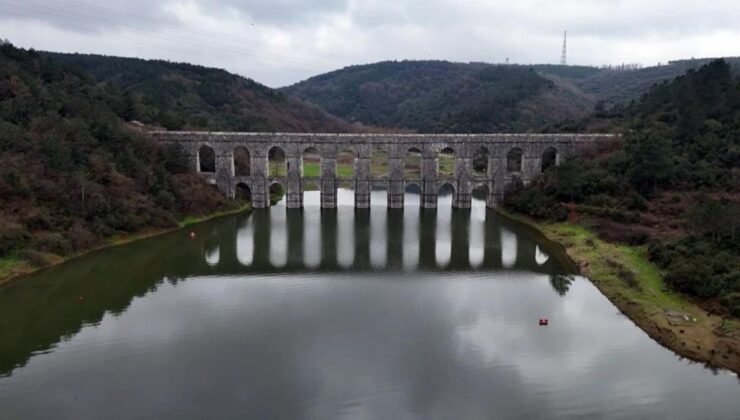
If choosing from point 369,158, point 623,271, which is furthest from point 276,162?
point 623,271

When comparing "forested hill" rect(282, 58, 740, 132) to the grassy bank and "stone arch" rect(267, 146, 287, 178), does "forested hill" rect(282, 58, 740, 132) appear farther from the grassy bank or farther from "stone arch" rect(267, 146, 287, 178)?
the grassy bank

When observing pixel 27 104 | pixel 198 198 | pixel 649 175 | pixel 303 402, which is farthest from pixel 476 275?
pixel 27 104

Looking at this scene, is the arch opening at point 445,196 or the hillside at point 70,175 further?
the arch opening at point 445,196

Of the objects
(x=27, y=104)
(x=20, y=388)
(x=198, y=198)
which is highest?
(x=27, y=104)

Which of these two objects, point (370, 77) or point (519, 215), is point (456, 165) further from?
point (370, 77)

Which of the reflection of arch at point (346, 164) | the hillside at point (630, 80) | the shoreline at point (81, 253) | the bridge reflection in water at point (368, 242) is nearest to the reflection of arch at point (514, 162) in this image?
the bridge reflection in water at point (368, 242)

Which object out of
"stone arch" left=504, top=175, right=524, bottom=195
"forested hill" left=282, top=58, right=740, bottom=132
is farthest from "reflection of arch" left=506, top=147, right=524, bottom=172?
"forested hill" left=282, top=58, right=740, bottom=132

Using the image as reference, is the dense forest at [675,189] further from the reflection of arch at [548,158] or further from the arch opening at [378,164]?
the arch opening at [378,164]
